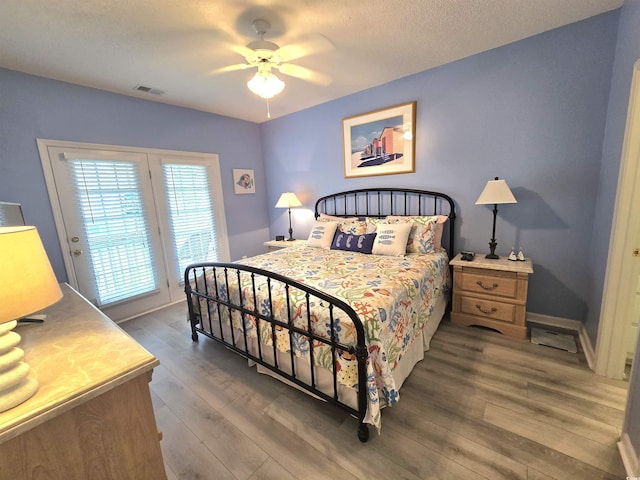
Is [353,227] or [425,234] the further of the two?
[353,227]

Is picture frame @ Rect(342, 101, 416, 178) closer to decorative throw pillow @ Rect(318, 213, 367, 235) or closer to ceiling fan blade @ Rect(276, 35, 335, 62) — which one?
decorative throw pillow @ Rect(318, 213, 367, 235)

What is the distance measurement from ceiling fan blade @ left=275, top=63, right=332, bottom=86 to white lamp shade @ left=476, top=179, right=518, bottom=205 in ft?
6.63

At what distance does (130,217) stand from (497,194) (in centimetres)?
392

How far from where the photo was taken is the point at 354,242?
9.89 ft

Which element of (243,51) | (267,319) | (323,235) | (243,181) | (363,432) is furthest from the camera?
(243,181)

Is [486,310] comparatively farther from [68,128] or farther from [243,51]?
[68,128]

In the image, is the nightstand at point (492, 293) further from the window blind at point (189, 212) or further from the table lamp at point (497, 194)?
the window blind at point (189, 212)

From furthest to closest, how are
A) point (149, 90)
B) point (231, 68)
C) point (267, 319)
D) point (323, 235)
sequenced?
point (323, 235)
point (149, 90)
point (231, 68)
point (267, 319)

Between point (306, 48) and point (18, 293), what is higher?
point (306, 48)

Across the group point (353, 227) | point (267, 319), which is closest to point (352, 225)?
point (353, 227)

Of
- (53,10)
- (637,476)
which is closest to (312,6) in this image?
(53,10)

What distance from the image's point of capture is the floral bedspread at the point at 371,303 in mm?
1509

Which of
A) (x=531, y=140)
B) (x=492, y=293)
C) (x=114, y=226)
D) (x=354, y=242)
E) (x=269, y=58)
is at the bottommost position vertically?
(x=492, y=293)

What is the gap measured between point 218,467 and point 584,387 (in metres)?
2.38
